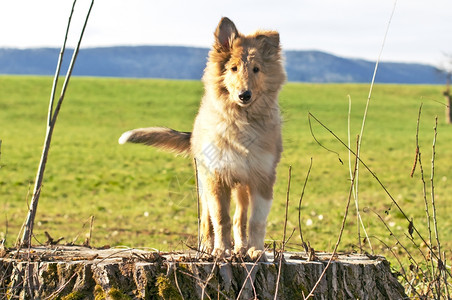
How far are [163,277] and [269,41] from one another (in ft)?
6.59

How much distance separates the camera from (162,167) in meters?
21.7

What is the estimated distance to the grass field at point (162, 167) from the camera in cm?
1199

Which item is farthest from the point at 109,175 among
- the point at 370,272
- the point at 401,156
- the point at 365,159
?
the point at 370,272

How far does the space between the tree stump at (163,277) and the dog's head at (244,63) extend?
4.01 feet

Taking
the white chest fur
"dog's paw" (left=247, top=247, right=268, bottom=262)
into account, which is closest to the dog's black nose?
the white chest fur

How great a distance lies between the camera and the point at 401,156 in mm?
25016

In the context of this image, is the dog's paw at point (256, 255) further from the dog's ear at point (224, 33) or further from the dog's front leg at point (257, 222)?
the dog's ear at point (224, 33)

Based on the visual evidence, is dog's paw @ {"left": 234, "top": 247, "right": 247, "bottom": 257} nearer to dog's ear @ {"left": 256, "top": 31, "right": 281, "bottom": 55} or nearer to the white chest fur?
the white chest fur

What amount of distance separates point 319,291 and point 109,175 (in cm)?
1591

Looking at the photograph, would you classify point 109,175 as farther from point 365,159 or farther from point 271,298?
point 271,298

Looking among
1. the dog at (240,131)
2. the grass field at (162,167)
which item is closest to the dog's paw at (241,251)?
the dog at (240,131)

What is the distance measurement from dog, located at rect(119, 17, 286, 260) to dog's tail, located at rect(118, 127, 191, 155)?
1.82ft

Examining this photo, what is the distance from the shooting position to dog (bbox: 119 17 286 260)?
476cm

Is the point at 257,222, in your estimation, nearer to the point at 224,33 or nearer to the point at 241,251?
the point at 241,251
